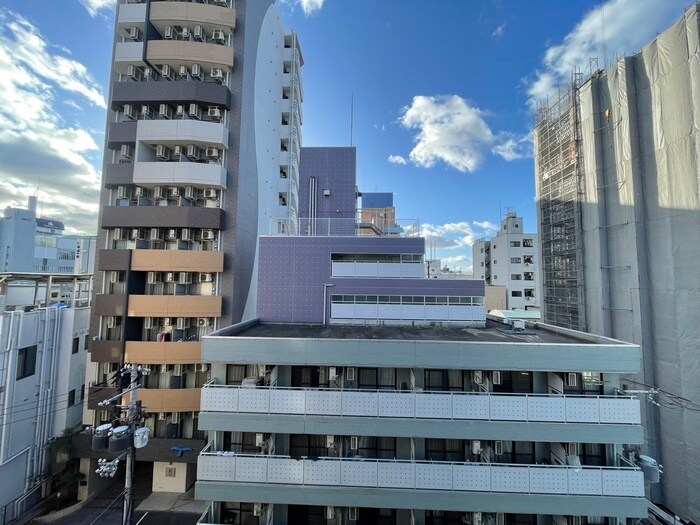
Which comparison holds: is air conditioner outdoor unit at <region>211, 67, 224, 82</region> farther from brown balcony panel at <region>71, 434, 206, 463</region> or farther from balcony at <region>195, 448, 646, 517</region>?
brown balcony panel at <region>71, 434, 206, 463</region>

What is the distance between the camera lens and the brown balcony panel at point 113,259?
49.8 feet

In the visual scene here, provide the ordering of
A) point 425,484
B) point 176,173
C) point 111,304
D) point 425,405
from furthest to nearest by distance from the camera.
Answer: point 176,173, point 111,304, point 425,405, point 425,484

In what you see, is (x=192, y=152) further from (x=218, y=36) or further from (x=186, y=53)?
(x=218, y=36)

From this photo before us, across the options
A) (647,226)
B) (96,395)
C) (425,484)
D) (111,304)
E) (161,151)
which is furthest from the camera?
(161,151)

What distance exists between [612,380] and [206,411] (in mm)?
13122

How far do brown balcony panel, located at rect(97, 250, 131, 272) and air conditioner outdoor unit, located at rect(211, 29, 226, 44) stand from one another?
13.5 meters

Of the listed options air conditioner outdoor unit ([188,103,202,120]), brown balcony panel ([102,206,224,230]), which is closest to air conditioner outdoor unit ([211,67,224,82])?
air conditioner outdoor unit ([188,103,202,120])

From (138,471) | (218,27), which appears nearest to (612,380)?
(138,471)

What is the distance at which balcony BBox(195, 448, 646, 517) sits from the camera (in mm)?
8281

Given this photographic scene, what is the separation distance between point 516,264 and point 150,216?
40.9 m

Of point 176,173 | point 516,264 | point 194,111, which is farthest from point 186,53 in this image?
point 516,264

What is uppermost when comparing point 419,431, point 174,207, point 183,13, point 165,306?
point 183,13

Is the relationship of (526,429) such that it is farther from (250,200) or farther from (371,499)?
(250,200)

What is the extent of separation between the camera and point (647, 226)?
50.4 feet
